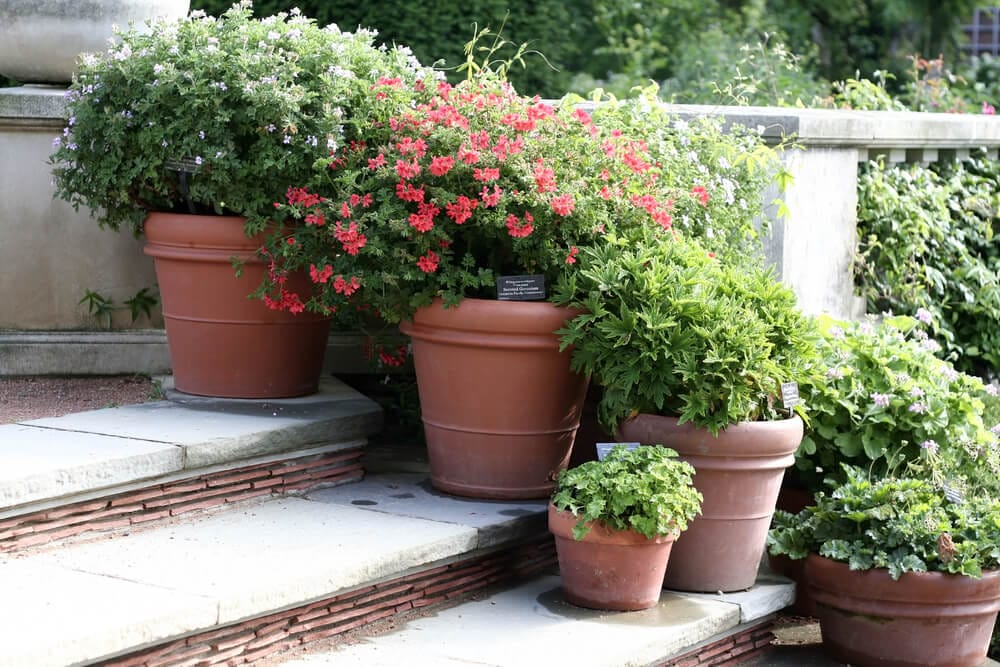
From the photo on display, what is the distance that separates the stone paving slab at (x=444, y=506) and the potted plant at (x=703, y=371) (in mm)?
403

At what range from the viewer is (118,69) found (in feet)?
13.7

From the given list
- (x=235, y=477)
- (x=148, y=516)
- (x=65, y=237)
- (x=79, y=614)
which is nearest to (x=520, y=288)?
(x=235, y=477)

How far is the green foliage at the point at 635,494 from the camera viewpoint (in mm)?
3359

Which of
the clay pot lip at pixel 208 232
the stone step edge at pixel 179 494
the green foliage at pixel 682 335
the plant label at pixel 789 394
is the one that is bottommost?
the stone step edge at pixel 179 494

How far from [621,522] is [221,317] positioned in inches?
65.3

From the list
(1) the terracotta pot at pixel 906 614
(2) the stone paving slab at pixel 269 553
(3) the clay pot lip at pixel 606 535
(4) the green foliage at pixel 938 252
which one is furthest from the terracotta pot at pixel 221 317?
(4) the green foliage at pixel 938 252

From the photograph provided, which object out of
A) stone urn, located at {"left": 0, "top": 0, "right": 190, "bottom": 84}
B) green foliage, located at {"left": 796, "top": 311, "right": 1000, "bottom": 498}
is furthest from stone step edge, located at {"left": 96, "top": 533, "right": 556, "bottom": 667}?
stone urn, located at {"left": 0, "top": 0, "right": 190, "bottom": 84}

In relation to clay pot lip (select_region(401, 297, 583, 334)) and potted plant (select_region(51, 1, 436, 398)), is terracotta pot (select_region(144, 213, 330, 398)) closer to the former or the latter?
potted plant (select_region(51, 1, 436, 398))

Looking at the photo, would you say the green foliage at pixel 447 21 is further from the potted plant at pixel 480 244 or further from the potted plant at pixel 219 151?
the potted plant at pixel 480 244

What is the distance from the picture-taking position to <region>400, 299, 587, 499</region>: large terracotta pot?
12.5 feet

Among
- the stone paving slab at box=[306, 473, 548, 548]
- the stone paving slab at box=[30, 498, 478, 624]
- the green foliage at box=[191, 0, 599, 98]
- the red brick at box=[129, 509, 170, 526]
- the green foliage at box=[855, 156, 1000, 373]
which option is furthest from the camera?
the green foliage at box=[191, 0, 599, 98]

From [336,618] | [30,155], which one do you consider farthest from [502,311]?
[30,155]

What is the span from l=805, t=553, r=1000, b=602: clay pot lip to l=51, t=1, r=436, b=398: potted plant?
1911mm

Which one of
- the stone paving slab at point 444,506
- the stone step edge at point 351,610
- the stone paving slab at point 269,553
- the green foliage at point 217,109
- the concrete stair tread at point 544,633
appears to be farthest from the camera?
the green foliage at point 217,109
